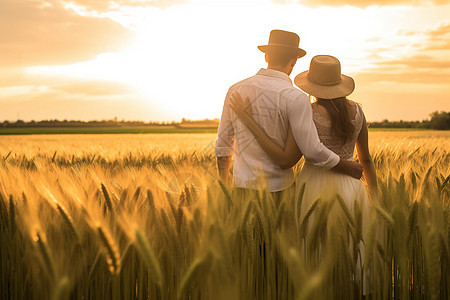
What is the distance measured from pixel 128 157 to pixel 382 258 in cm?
447

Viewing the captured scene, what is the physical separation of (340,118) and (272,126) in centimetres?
37

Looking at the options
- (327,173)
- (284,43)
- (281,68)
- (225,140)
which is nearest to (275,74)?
(281,68)

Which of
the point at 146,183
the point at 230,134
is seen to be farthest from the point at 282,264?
the point at 230,134

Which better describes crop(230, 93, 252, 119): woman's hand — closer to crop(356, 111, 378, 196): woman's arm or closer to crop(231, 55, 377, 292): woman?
crop(231, 55, 377, 292): woman

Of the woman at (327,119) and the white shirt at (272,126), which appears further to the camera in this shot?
the woman at (327,119)

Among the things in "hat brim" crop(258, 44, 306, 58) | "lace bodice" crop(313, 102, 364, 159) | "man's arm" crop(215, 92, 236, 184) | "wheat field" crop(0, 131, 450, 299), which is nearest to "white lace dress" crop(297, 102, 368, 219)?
"lace bodice" crop(313, 102, 364, 159)

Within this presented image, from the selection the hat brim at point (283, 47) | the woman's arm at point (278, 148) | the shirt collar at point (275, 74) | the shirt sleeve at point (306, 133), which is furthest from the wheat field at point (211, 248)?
the hat brim at point (283, 47)

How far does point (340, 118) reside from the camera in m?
2.34

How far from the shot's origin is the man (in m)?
2.22

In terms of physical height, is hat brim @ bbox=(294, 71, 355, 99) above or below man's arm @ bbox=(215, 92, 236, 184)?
Answer: above

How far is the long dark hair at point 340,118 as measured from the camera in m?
2.34

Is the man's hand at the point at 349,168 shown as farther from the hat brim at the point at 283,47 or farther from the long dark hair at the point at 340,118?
the hat brim at the point at 283,47

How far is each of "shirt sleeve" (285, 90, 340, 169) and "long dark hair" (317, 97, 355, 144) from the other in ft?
0.51

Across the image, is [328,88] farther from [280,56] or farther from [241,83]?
[241,83]
